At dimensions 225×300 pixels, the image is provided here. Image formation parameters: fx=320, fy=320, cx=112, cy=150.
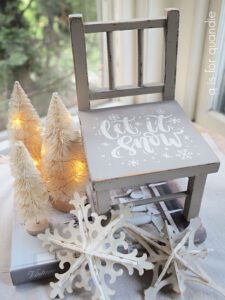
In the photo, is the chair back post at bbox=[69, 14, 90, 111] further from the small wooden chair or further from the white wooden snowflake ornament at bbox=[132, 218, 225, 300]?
the white wooden snowflake ornament at bbox=[132, 218, 225, 300]

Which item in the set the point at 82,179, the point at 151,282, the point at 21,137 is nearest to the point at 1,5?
the point at 21,137

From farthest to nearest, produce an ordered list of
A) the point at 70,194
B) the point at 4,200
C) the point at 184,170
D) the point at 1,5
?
the point at 1,5, the point at 4,200, the point at 70,194, the point at 184,170

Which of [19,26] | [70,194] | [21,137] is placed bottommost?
[70,194]

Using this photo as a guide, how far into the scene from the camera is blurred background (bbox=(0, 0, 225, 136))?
911 millimetres

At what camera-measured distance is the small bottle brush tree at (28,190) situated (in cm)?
59

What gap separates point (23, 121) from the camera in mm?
684

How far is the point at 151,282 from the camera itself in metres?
0.63

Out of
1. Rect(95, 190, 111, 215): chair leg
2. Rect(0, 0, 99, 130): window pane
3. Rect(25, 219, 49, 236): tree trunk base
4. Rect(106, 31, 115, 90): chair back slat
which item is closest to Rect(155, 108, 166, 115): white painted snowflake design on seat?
Rect(106, 31, 115, 90): chair back slat

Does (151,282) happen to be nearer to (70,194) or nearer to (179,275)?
(179,275)

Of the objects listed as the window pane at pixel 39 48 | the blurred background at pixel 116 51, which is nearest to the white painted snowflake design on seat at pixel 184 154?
the blurred background at pixel 116 51

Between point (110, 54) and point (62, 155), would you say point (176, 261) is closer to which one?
point (62, 155)

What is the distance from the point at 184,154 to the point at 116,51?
546mm

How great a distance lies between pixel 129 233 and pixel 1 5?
0.80m

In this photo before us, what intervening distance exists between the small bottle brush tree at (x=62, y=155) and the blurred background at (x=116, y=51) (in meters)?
0.45
